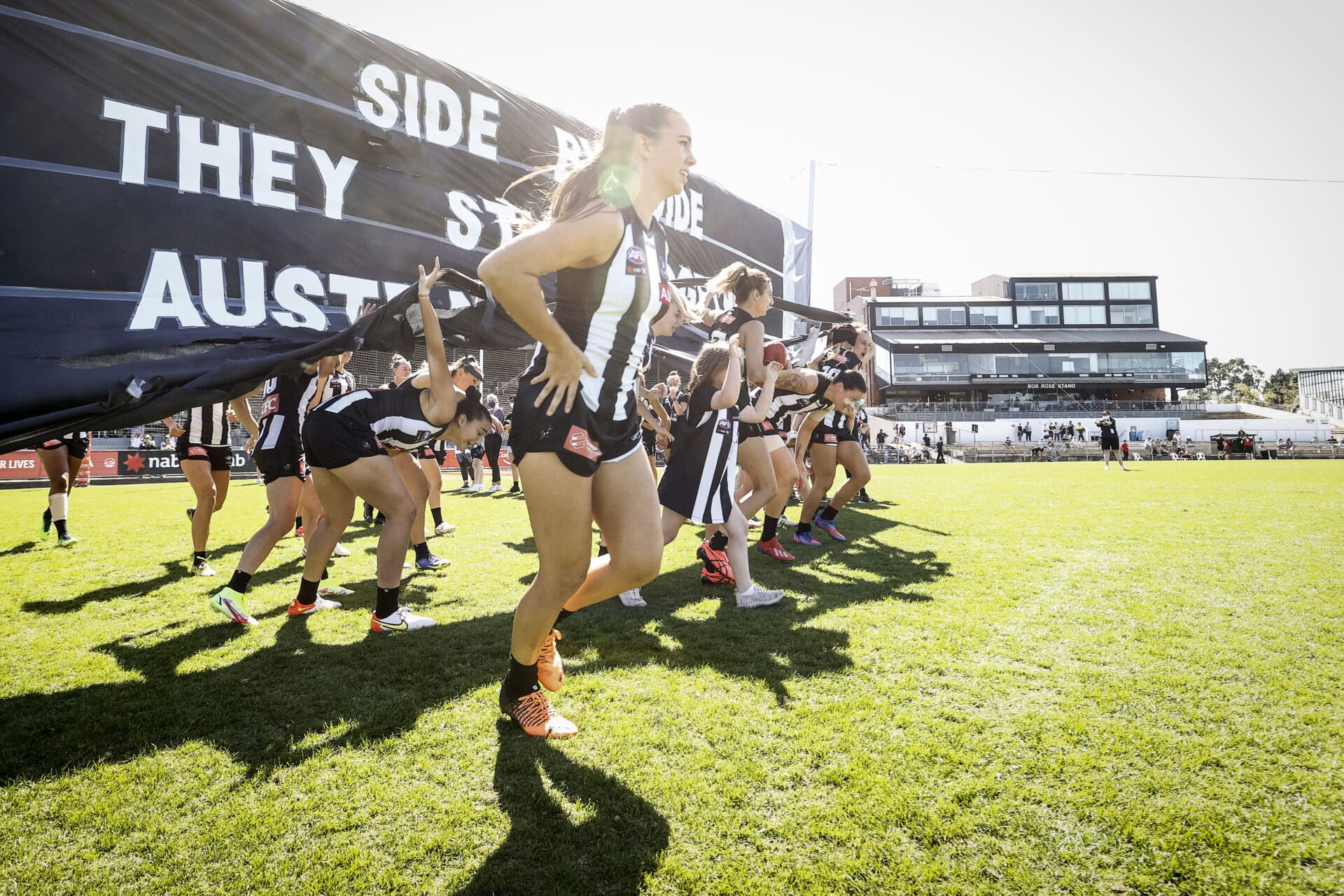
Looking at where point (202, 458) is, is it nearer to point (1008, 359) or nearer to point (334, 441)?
point (334, 441)

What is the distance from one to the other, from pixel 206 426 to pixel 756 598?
5.27 m

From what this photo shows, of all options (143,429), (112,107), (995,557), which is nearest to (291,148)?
(112,107)

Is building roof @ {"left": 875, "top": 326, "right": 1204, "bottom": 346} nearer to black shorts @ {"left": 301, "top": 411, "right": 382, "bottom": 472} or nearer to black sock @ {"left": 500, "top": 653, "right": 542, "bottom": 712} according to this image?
black shorts @ {"left": 301, "top": 411, "right": 382, "bottom": 472}

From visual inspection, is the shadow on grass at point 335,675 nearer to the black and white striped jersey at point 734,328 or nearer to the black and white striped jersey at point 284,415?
the black and white striped jersey at point 284,415

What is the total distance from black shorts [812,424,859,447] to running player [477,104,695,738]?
5.37 meters

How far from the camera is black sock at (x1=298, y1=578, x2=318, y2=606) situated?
178 inches

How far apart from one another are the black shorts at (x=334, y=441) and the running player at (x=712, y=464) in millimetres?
2072

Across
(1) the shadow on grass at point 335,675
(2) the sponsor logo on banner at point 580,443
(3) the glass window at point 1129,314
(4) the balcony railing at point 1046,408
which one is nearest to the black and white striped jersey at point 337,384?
(1) the shadow on grass at point 335,675

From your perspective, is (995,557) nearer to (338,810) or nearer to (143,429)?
(338,810)

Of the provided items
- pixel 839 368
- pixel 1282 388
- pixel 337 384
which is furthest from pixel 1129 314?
pixel 337 384

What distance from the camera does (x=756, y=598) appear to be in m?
4.62

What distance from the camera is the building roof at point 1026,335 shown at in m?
62.7

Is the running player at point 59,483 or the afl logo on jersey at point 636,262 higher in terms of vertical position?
the afl logo on jersey at point 636,262

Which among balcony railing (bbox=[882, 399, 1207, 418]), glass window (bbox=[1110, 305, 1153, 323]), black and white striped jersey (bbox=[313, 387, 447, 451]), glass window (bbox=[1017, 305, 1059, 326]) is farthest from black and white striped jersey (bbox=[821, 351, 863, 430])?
glass window (bbox=[1110, 305, 1153, 323])
